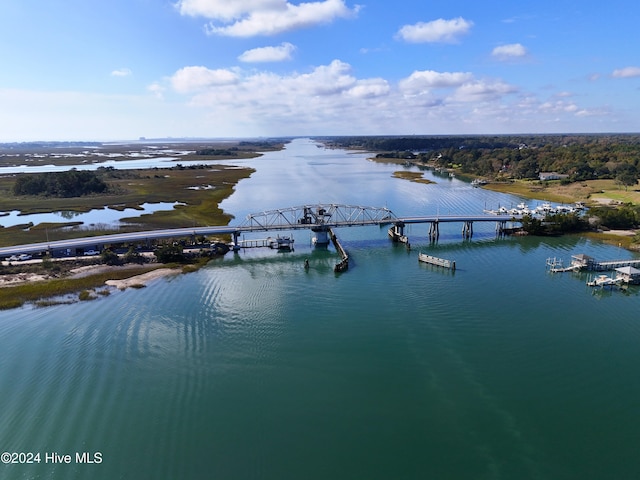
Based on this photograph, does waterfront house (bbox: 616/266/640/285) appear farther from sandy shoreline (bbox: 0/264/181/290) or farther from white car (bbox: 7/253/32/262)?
white car (bbox: 7/253/32/262)

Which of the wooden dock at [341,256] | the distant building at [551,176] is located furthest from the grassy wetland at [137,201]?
the distant building at [551,176]

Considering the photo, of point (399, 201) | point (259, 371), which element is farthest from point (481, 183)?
point (259, 371)

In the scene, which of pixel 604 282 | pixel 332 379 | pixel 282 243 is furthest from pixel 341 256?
pixel 604 282

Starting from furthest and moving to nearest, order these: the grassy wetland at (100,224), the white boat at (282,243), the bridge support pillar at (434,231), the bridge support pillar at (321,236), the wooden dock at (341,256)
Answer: the bridge support pillar at (434,231) < the bridge support pillar at (321,236) < the white boat at (282,243) < the wooden dock at (341,256) < the grassy wetland at (100,224)

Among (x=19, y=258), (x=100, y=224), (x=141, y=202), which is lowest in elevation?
(x=19, y=258)

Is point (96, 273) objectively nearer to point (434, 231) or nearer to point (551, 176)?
point (434, 231)

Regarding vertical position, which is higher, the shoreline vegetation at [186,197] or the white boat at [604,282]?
the shoreline vegetation at [186,197]

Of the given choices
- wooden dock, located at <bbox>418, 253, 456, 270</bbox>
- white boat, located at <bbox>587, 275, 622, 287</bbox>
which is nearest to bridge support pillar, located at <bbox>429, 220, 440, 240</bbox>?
wooden dock, located at <bbox>418, 253, 456, 270</bbox>

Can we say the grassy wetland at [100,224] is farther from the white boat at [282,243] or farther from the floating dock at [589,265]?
the floating dock at [589,265]
